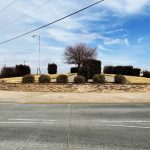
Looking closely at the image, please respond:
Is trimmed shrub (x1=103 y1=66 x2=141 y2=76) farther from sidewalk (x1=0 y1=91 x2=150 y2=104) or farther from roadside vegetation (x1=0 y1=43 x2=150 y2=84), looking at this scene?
sidewalk (x1=0 y1=91 x2=150 y2=104)

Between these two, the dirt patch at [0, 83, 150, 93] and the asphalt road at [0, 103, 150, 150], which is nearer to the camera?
the asphalt road at [0, 103, 150, 150]

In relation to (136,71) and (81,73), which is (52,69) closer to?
(136,71)

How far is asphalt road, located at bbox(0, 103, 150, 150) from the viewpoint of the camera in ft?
32.6

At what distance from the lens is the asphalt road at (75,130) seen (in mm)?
9945

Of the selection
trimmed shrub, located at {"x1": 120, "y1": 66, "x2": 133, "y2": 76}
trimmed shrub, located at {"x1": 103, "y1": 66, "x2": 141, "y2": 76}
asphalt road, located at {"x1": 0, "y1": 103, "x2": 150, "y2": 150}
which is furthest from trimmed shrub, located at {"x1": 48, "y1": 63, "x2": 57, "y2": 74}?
asphalt road, located at {"x1": 0, "y1": 103, "x2": 150, "y2": 150}

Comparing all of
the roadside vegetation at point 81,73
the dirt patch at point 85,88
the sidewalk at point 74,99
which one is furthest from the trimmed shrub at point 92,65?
the sidewalk at point 74,99

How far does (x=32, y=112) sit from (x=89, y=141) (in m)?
7.19

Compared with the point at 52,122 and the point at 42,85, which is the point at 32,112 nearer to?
the point at 52,122

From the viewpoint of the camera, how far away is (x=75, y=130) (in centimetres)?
1223

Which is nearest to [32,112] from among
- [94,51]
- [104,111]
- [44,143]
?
[104,111]

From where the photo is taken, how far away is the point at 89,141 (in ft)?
34.4

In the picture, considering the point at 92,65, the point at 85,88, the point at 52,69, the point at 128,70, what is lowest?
the point at 85,88

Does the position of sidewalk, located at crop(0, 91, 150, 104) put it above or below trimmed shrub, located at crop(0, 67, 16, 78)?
below

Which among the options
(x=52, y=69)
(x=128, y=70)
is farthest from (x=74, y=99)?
(x=52, y=69)
